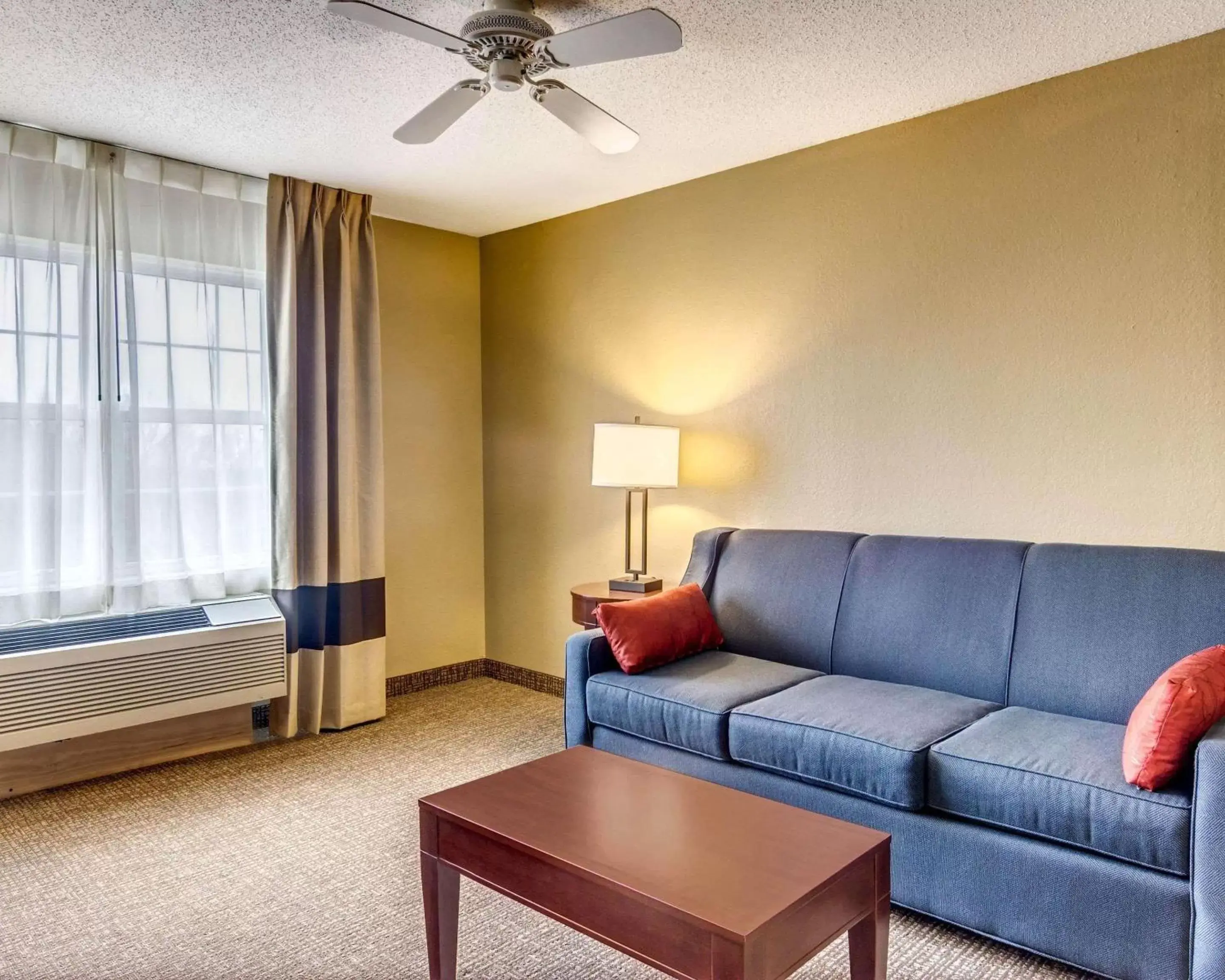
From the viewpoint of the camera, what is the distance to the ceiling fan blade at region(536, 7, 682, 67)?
2047 millimetres

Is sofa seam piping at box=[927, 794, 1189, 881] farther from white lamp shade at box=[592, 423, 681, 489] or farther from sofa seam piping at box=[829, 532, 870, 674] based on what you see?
white lamp shade at box=[592, 423, 681, 489]

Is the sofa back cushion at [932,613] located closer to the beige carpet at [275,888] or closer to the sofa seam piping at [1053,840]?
the sofa seam piping at [1053,840]

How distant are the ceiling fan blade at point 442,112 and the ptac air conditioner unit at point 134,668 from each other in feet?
6.73

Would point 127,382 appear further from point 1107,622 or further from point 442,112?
point 1107,622

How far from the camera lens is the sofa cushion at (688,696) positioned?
2.67 m

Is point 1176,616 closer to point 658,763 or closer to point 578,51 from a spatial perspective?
point 658,763

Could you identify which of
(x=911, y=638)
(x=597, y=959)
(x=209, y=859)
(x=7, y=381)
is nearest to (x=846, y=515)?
(x=911, y=638)

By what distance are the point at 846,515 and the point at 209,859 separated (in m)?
2.46

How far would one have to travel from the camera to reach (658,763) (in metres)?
2.85

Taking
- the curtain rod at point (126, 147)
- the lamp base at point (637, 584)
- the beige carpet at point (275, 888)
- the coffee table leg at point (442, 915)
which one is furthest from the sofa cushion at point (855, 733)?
the curtain rod at point (126, 147)

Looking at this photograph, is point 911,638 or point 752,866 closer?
point 752,866

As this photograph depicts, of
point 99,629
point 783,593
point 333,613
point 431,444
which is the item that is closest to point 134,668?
point 99,629

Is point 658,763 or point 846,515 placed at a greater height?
point 846,515

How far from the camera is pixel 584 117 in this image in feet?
8.42
